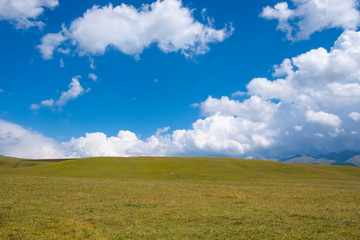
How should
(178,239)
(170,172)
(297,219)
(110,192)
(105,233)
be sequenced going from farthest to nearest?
(170,172) < (110,192) < (297,219) < (105,233) < (178,239)

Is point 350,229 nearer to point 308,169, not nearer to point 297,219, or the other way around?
point 297,219

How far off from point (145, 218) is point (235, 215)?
22.4ft

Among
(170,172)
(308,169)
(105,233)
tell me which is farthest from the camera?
(308,169)

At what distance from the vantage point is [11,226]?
667 inches

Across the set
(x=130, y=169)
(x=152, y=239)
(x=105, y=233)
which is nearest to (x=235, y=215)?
(x=152, y=239)

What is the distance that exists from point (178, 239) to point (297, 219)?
10001 millimetres

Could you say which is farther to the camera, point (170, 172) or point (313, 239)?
point (170, 172)

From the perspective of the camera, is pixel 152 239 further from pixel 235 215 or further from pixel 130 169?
pixel 130 169

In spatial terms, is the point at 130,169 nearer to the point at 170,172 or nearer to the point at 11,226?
the point at 170,172

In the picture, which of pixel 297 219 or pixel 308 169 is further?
pixel 308 169

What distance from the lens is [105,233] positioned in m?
16.0

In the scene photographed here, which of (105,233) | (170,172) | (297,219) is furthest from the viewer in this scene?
(170,172)

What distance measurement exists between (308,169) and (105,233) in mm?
85177

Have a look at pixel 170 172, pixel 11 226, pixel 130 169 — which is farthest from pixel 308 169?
pixel 11 226
